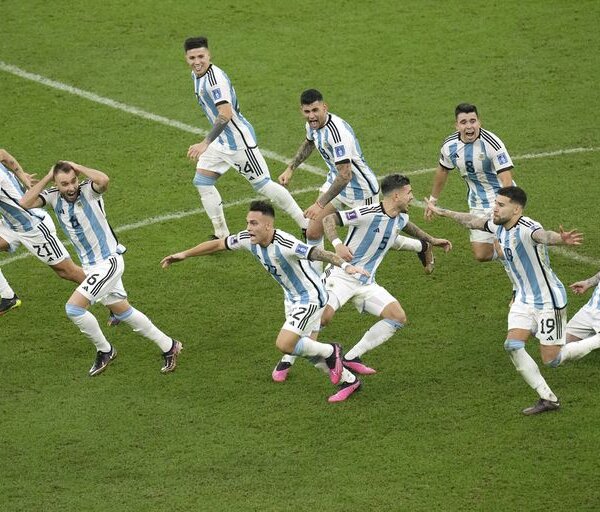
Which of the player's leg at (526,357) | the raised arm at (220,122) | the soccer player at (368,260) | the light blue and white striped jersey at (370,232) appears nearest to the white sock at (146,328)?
the soccer player at (368,260)

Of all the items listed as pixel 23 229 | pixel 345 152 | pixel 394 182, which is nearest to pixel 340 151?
pixel 345 152

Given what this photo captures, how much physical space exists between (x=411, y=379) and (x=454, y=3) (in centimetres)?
1187

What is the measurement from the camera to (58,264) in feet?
44.1

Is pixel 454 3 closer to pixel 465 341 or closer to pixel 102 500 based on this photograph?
pixel 465 341

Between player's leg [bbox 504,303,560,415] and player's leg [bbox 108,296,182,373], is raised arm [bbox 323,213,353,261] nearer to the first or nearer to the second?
Answer: player's leg [bbox 504,303,560,415]

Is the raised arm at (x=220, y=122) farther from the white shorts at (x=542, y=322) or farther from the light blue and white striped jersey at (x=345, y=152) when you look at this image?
the white shorts at (x=542, y=322)

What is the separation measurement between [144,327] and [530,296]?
3.89m

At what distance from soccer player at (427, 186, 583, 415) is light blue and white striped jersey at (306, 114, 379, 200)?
244 cm

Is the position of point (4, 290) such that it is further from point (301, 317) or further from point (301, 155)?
point (301, 317)

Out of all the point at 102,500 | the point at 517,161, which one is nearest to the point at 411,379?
the point at 102,500

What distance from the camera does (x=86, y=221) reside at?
12.2 metres

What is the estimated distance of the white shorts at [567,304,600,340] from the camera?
1177cm

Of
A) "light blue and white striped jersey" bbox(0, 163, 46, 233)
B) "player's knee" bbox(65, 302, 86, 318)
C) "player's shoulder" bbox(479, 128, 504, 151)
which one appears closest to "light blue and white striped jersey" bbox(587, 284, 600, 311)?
"player's shoulder" bbox(479, 128, 504, 151)

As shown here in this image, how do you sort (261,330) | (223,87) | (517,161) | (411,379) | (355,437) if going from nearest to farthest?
(355,437)
(411,379)
(261,330)
(223,87)
(517,161)
